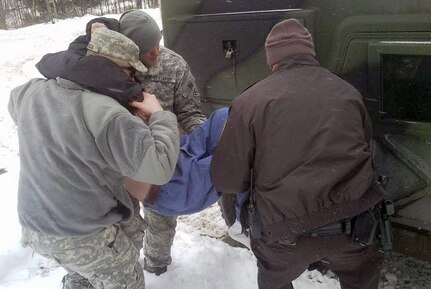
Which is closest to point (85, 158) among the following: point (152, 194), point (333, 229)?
point (152, 194)

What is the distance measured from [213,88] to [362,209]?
5.19 feet

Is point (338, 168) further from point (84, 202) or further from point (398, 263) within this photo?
point (398, 263)

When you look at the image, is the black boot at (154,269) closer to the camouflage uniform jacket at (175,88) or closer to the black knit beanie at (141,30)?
the camouflage uniform jacket at (175,88)

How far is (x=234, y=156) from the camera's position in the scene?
1.98 meters

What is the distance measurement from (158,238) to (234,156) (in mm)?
1117

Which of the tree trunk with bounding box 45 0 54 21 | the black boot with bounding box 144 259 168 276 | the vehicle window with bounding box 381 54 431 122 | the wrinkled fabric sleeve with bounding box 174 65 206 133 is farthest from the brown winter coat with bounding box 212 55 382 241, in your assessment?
the tree trunk with bounding box 45 0 54 21

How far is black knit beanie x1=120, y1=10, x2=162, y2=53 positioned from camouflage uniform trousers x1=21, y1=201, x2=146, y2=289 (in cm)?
95

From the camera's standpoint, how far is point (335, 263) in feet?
6.78

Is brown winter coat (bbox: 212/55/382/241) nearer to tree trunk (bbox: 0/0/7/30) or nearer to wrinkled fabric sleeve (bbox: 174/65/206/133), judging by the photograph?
wrinkled fabric sleeve (bbox: 174/65/206/133)

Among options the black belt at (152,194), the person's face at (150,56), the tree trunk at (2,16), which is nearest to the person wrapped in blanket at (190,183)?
the black belt at (152,194)

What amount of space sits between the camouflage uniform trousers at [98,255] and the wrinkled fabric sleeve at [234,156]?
0.51m

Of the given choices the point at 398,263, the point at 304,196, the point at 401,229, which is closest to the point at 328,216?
the point at 304,196

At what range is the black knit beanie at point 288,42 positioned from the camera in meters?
2.01

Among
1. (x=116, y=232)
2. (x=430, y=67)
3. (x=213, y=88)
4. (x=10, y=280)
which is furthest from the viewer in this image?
(x=213, y=88)
